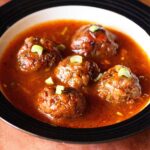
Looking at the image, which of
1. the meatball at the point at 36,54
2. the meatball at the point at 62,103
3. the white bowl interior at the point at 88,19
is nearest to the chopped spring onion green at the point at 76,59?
the meatball at the point at 36,54

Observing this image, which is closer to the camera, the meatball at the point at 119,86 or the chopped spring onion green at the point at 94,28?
the meatball at the point at 119,86

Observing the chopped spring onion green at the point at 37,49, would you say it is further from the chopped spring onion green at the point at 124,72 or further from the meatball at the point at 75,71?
the chopped spring onion green at the point at 124,72

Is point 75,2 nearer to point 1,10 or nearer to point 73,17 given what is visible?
point 73,17

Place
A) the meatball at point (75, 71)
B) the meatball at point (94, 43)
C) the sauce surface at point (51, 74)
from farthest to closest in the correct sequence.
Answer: the meatball at point (94, 43) → the meatball at point (75, 71) → the sauce surface at point (51, 74)

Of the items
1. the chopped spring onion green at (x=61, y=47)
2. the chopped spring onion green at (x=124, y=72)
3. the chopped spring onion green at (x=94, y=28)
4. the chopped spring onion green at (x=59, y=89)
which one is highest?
the chopped spring onion green at (x=94, y=28)

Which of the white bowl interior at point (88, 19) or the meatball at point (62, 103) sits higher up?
the white bowl interior at point (88, 19)

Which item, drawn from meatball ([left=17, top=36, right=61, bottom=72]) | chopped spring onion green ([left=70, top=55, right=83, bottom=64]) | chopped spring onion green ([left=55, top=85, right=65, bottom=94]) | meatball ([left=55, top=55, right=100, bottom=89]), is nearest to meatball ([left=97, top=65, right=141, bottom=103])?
meatball ([left=55, top=55, right=100, bottom=89])
